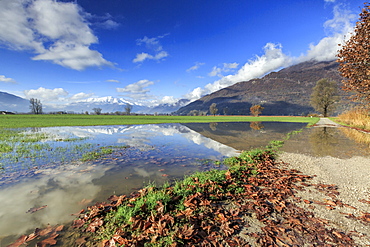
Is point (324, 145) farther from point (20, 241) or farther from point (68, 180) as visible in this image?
point (20, 241)

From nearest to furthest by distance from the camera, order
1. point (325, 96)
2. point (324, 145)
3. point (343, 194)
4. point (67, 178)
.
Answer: point (343, 194) → point (67, 178) → point (324, 145) → point (325, 96)

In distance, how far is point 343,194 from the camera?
18.0 ft

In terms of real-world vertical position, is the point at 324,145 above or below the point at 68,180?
below

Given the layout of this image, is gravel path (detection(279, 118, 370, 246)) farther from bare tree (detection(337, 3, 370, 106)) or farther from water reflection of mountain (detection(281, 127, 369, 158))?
bare tree (detection(337, 3, 370, 106))

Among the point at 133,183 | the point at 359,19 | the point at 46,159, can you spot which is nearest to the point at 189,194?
the point at 133,183

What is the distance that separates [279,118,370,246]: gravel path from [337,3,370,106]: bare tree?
410 inches

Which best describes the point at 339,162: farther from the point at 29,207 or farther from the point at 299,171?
the point at 29,207

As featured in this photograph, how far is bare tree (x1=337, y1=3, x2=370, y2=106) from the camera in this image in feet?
45.3

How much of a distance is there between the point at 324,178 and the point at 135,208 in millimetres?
8061

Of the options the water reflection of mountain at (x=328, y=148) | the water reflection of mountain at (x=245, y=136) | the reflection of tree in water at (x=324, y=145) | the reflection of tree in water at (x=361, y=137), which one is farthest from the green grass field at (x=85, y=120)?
the water reflection of mountain at (x=328, y=148)

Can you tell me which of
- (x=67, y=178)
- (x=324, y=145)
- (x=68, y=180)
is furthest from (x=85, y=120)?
(x=324, y=145)

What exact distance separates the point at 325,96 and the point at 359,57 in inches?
3162

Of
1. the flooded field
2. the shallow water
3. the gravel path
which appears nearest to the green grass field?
the flooded field

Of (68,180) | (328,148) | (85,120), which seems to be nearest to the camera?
(68,180)
